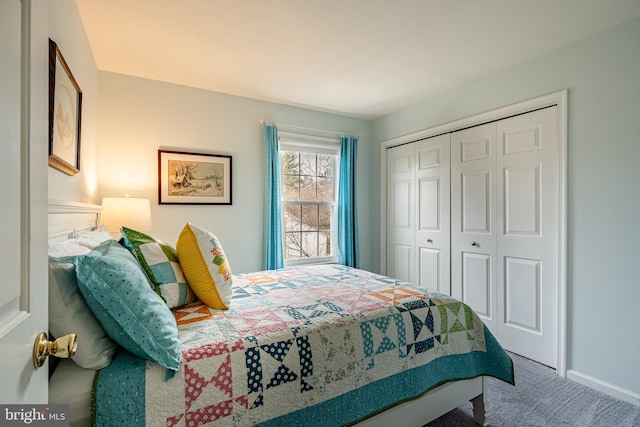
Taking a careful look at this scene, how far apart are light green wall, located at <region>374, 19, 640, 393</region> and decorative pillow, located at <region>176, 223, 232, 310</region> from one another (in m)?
2.51

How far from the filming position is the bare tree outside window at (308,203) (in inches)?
146

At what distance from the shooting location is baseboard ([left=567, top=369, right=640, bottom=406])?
2006 millimetres

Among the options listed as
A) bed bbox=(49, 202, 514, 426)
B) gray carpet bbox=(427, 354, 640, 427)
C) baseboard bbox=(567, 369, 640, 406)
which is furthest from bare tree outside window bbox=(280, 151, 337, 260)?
baseboard bbox=(567, 369, 640, 406)

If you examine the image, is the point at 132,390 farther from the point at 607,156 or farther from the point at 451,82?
the point at 451,82

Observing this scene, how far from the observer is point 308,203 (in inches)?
150

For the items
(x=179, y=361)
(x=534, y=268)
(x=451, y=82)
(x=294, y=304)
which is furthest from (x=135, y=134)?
(x=534, y=268)

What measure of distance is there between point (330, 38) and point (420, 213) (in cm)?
214

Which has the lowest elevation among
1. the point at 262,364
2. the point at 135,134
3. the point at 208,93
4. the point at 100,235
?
the point at 262,364

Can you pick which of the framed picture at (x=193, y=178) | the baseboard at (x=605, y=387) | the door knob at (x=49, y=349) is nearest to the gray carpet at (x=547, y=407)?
the baseboard at (x=605, y=387)

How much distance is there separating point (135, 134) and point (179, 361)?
2.51 m

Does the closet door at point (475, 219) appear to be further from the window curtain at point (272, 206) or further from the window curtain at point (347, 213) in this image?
the window curtain at point (272, 206)

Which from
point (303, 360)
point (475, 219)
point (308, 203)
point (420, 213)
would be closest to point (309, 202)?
point (308, 203)

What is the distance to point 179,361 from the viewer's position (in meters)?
1.06

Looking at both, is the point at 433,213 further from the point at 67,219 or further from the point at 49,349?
the point at 49,349
